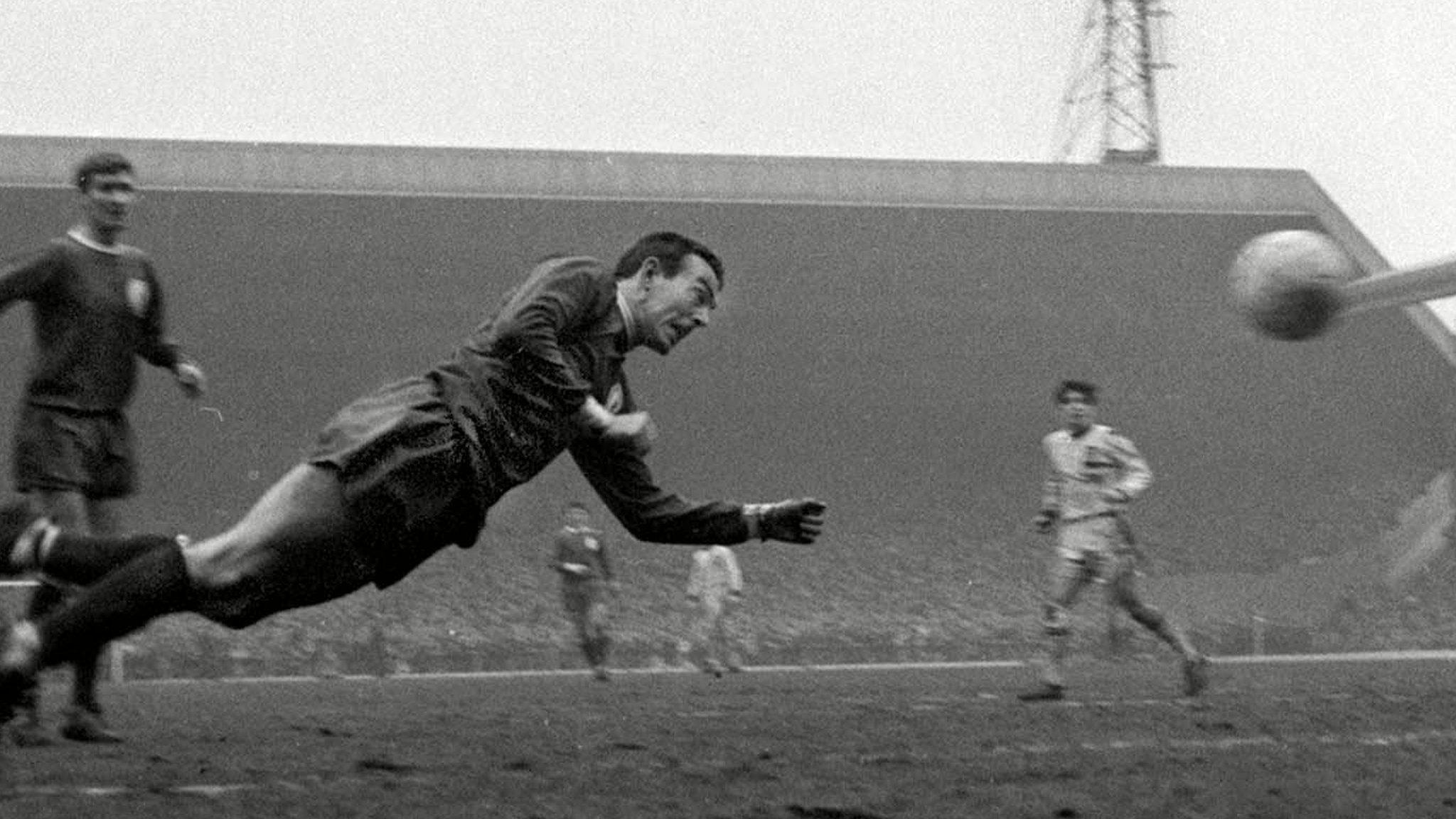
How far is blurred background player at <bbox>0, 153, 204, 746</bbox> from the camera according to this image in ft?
29.8

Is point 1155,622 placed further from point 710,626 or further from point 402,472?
point 710,626

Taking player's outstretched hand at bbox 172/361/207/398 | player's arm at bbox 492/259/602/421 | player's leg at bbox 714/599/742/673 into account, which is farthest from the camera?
player's leg at bbox 714/599/742/673

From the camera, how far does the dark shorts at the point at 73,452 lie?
9.08 meters

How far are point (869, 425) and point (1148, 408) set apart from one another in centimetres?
481

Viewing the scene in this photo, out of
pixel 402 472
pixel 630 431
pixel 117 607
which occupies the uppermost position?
pixel 630 431

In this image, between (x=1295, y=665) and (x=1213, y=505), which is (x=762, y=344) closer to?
(x=1213, y=505)

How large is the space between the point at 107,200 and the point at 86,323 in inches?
16.7

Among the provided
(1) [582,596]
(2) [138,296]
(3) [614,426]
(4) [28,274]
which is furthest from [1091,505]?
(3) [614,426]

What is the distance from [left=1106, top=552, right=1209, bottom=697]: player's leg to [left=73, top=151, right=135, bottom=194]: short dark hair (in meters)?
6.79

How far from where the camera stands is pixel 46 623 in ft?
20.9

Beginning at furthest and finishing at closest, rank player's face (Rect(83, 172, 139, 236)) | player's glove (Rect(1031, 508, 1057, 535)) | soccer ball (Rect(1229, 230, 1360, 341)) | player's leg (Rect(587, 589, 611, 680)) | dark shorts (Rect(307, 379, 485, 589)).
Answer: player's leg (Rect(587, 589, 611, 680)), player's glove (Rect(1031, 508, 1057, 535)), player's face (Rect(83, 172, 139, 236)), soccer ball (Rect(1229, 230, 1360, 341)), dark shorts (Rect(307, 379, 485, 589))

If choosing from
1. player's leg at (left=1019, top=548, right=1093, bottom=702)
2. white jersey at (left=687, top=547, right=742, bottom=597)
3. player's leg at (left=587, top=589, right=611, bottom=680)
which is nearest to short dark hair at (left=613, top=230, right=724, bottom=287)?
player's leg at (left=1019, top=548, right=1093, bottom=702)

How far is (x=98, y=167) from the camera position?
9102 mm

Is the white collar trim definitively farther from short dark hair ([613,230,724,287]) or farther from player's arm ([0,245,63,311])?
short dark hair ([613,230,724,287])
